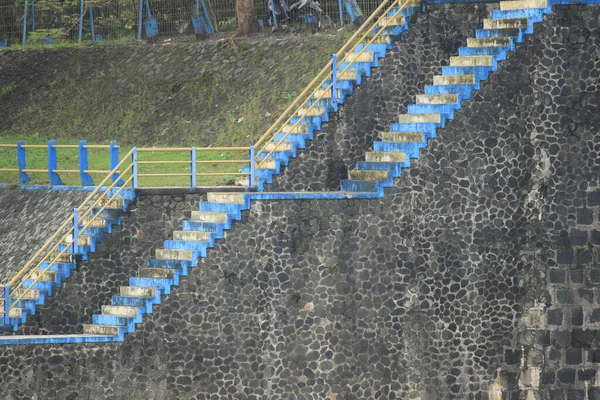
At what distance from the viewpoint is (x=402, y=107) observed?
36.0m

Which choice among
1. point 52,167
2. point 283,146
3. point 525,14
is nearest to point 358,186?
point 283,146

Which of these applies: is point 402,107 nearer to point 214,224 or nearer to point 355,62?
point 355,62

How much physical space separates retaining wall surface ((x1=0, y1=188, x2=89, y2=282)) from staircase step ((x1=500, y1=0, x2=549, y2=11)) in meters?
10.8

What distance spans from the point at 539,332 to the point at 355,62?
7.56 meters

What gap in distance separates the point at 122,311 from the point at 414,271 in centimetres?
601

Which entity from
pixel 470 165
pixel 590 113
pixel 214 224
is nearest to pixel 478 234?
pixel 470 165

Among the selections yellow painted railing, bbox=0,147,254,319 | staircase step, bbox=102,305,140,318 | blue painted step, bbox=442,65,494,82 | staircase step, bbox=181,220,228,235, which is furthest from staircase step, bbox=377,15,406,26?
staircase step, bbox=102,305,140,318

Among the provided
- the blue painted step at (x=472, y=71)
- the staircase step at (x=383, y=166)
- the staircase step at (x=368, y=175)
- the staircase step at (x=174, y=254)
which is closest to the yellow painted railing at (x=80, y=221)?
the staircase step at (x=174, y=254)

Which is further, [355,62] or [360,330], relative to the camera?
[355,62]

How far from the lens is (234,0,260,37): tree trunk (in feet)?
151

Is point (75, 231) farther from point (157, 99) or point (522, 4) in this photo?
point (157, 99)

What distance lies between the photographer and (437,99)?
33.2 metres

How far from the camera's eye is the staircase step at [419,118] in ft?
108

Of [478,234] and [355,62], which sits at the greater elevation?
[355,62]
